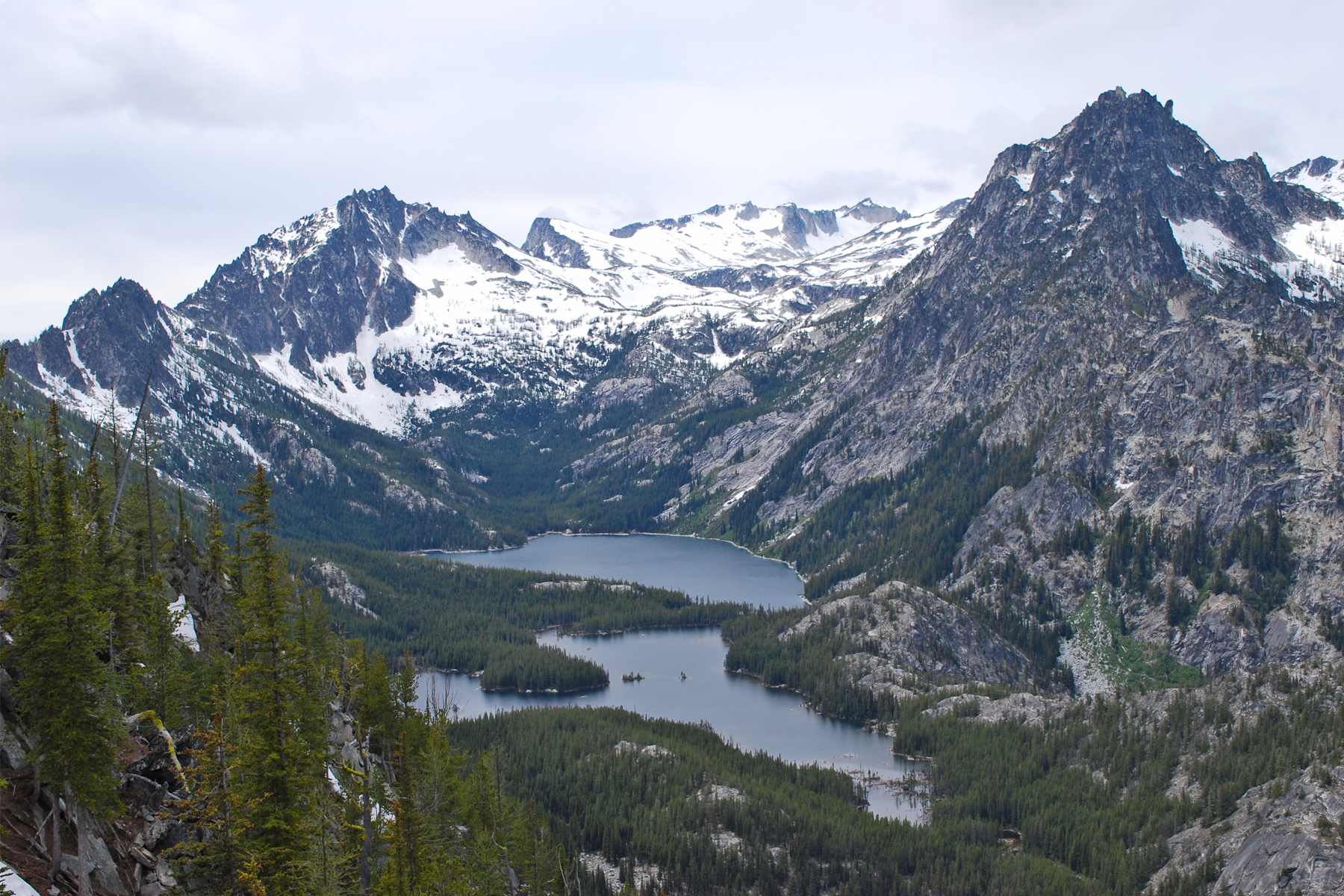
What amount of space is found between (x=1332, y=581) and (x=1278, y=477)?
2453 cm

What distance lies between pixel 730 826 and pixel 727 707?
2188 inches

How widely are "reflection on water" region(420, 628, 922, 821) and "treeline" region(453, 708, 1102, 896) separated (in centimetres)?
1009

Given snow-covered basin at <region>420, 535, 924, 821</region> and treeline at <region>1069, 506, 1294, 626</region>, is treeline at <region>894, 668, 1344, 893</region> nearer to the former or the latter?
snow-covered basin at <region>420, 535, 924, 821</region>

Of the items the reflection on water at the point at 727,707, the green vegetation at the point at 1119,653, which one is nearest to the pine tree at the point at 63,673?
the reflection on water at the point at 727,707

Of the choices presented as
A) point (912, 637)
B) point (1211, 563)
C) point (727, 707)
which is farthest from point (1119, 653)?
point (727, 707)

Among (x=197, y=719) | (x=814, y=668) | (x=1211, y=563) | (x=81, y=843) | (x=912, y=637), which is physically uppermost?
(x=1211, y=563)

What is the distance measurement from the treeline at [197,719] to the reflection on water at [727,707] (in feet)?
220

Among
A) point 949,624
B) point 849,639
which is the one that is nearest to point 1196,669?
point 949,624

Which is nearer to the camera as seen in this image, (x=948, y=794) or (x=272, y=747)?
(x=272, y=747)

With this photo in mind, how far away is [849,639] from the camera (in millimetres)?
184750

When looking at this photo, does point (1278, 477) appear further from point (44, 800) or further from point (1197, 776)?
point (44, 800)

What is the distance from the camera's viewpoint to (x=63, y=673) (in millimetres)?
35625

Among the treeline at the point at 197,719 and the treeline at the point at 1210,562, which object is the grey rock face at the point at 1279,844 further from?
the treeline at the point at 1210,562

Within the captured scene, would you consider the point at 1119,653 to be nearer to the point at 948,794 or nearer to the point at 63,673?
the point at 948,794
